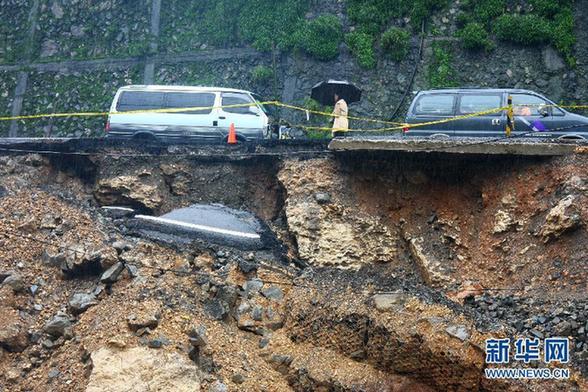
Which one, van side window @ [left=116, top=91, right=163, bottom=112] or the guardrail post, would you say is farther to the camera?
A: van side window @ [left=116, top=91, right=163, bottom=112]

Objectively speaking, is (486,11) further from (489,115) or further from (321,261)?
(321,261)

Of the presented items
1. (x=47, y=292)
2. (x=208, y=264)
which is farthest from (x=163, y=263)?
(x=47, y=292)

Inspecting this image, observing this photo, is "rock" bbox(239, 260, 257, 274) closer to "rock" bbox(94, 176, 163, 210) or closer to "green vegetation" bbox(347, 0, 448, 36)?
"rock" bbox(94, 176, 163, 210)

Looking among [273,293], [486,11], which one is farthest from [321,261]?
[486,11]

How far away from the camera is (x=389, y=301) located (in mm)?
14031

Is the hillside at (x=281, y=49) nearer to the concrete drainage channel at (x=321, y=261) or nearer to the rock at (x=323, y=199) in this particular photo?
the concrete drainage channel at (x=321, y=261)

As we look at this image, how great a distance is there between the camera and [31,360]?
1338cm

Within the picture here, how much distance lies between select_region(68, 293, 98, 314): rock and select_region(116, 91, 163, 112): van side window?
24.4 feet

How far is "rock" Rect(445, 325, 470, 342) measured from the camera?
42.8ft

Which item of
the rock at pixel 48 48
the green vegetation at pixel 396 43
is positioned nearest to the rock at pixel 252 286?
the green vegetation at pixel 396 43

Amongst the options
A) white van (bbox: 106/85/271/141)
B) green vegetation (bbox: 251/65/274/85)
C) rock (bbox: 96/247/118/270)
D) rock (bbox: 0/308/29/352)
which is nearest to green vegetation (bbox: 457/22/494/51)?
green vegetation (bbox: 251/65/274/85)

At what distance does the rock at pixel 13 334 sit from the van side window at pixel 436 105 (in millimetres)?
9420

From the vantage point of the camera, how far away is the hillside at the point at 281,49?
2359 cm

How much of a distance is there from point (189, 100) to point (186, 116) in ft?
1.79
